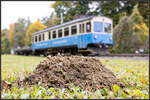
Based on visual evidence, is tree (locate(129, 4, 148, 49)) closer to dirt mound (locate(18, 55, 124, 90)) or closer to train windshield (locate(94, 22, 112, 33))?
train windshield (locate(94, 22, 112, 33))

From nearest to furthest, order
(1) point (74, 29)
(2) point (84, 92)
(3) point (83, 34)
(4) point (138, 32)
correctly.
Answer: (2) point (84, 92) < (3) point (83, 34) < (1) point (74, 29) < (4) point (138, 32)

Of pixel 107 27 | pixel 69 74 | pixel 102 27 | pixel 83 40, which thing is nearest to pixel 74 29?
pixel 83 40

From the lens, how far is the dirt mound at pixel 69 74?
9.06ft

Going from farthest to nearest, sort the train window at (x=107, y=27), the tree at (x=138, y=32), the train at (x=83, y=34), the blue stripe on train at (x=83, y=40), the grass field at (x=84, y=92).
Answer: the tree at (x=138, y=32), the train window at (x=107, y=27), the blue stripe on train at (x=83, y=40), the train at (x=83, y=34), the grass field at (x=84, y=92)

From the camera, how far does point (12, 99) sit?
1844mm

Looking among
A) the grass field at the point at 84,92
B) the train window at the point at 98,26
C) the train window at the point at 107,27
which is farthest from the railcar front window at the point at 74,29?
the grass field at the point at 84,92

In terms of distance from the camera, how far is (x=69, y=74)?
9.42 feet

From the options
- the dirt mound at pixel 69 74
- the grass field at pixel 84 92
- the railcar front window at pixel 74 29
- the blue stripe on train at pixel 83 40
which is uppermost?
the railcar front window at pixel 74 29

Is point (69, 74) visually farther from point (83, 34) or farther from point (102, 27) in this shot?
point (102, 27)

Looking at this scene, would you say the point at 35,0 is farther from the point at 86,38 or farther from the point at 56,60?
the point at 86,38

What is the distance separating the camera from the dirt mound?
2762 mm

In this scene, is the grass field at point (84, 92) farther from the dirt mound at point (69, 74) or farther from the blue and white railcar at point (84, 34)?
the blue and white railcar at point (84, 34)

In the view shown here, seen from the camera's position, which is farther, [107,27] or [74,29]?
[107,27]

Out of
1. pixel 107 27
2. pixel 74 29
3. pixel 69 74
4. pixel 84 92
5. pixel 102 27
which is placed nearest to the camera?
pixel 84 92
